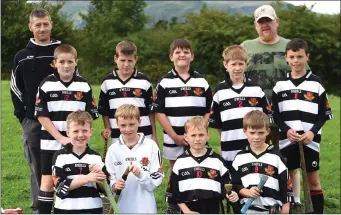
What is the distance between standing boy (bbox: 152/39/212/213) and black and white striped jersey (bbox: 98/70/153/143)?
0.36 ft

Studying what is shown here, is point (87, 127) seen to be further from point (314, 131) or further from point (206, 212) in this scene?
point (314, 131)

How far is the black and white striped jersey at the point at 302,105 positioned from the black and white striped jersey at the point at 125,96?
1.26 metres

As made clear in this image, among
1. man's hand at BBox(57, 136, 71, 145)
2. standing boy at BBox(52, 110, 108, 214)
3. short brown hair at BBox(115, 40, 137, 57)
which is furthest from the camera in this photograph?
short brown hair at BBox(115, 40, 137, 57)

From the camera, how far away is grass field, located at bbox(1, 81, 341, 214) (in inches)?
282

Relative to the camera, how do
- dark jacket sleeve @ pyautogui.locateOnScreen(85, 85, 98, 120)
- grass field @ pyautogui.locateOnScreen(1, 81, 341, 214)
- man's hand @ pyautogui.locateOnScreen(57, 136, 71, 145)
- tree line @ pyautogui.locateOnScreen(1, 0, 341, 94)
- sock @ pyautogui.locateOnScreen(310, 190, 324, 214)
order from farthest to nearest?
tree line @ pyautogui.locateOnScreen(1, 0, 341, 94)
grass field @ pyautogui.locateOnScreen(1, 81, 341, 214)
sock @ pyautogui.locateOnScreen(310, 190, 324, 214)
dark jacket sleeve @ pyautogui.locateOnScreen(85, 85, 98, 120)
man's hand @ pyautogui.locateOnScreen(57, 136, 71, 145)

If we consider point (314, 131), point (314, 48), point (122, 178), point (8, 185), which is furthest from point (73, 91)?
point (314, 48)

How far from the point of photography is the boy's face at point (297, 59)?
5695 millimetres

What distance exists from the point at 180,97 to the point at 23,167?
369 centimetres

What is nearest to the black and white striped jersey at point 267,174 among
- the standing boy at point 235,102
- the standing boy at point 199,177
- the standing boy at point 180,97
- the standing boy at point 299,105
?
the standing boy at point 199,177

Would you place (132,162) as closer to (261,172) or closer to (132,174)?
(132,174)

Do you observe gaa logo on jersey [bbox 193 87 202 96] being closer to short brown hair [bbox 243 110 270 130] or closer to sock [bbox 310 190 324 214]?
short brown hair [bbox 243 110 270 130]

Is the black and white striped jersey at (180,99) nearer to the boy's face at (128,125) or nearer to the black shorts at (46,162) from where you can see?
the boy's face at (128,125)

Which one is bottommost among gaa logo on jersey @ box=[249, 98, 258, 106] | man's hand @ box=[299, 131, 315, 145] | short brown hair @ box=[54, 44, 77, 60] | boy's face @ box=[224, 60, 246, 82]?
man's hand @ box=[299, 131, 315, 145]

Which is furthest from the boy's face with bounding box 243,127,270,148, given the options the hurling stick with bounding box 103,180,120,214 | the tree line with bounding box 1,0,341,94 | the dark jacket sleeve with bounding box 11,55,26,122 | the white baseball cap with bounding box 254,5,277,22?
the tree line with bounding box 1,0,341,94
